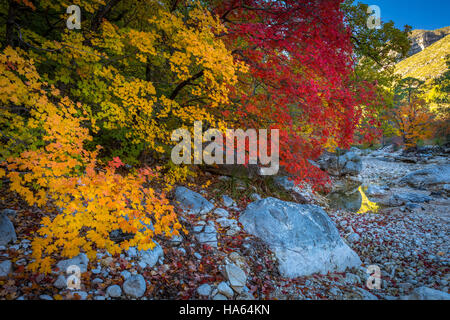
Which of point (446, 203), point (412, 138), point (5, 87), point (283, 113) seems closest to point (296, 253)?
point (283, 113)

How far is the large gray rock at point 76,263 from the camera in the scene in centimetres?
241

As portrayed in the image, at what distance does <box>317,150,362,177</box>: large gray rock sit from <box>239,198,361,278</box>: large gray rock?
10.9 meters

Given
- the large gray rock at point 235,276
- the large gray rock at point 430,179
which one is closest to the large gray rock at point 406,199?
the large gray rock at point 430,179

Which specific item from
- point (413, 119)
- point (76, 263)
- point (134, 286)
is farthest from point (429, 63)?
point (76, 263)

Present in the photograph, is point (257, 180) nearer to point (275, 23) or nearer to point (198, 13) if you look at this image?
point (275, 23)

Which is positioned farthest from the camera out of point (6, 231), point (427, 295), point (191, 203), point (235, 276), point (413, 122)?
point (413, 122)

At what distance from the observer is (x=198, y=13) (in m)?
3.93

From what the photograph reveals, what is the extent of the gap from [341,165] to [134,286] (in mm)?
15673

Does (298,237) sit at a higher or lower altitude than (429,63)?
lower

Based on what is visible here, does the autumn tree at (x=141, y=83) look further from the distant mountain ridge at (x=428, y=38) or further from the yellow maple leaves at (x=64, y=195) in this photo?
the distant mountain ridge at (x=428, y=38)

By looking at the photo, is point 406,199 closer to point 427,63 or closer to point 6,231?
point 6,231

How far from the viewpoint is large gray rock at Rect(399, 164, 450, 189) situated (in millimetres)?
11211

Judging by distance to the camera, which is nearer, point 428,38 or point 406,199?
point 406,199

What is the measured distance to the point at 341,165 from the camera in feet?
47.6
